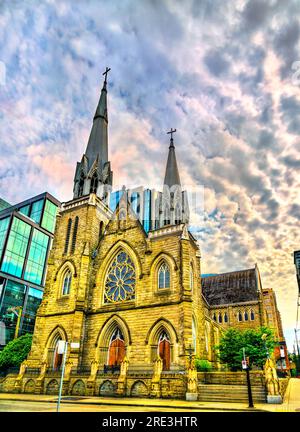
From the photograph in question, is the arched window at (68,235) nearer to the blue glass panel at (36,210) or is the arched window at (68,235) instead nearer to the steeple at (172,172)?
the steeple at (172,172)

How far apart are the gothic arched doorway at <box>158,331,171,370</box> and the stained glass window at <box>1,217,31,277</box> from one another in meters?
39.3

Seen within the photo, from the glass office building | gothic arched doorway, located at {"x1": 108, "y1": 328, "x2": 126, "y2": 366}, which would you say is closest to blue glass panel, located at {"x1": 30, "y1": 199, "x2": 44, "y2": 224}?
the glass office building

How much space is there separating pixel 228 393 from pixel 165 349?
260 inches

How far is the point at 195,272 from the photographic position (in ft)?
96.7

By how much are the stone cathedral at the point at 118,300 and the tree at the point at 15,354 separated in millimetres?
4256

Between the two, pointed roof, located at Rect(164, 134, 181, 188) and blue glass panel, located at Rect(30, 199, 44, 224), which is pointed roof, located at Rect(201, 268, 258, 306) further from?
blue glass panel, located at Rect(30, 199, 44, 224)

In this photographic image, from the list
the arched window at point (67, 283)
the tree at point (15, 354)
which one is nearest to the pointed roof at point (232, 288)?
the arched window at point (67, 283)

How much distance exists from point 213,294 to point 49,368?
29.0 metres

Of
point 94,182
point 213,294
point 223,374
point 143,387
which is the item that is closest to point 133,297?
point 143,387

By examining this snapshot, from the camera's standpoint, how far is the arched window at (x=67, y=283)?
2988cm

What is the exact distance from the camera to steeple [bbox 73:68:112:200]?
3503cm
